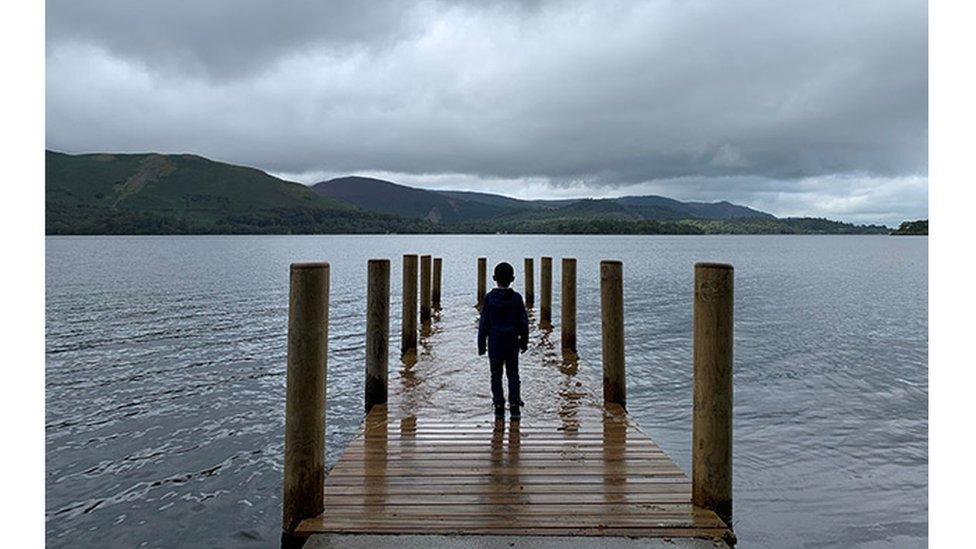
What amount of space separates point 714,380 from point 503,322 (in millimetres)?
3430

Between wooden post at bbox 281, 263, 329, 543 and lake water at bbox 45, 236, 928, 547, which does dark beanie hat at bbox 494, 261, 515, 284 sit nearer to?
lake water at bbox 45, 236, 928, 547

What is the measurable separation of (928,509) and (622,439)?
15.6 feet

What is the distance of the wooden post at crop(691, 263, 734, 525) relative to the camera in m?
5.91

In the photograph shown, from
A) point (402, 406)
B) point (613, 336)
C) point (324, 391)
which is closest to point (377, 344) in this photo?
point (402, 406)

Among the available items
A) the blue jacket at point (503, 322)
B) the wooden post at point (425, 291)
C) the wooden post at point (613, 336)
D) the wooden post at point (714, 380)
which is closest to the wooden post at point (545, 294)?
the wooden post at point (425, 291)

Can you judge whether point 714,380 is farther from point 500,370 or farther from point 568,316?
point 568,316

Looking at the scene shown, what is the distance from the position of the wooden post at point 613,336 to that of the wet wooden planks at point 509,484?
4.81 feet

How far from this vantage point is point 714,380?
5941 millimetres

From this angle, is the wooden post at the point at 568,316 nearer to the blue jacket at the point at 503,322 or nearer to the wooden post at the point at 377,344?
the wooden post at the point at 377,344

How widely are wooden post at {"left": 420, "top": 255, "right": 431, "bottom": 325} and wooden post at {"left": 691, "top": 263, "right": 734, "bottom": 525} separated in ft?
51.5

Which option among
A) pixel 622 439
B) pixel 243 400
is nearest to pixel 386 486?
pixel 622 439

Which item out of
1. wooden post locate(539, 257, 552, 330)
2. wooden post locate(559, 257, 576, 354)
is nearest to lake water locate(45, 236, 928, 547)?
wooden post locate(559, 257, 576, 354)
